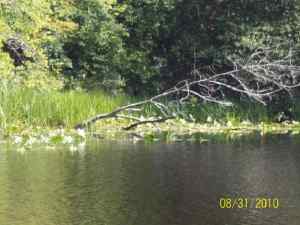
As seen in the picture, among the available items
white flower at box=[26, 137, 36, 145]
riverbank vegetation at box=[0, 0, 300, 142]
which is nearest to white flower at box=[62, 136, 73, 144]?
white flower at box=[26, 137, 36, 145]

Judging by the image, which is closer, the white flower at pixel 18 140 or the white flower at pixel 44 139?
the white flower at pixel 18 140

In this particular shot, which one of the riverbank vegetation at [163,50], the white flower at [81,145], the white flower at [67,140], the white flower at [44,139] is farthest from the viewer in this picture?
the riverbank vegetation at [163,50]

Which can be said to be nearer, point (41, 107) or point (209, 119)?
point (41, 107)

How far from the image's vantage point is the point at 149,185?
10.8 metres

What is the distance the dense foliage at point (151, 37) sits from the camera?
25.7 meters

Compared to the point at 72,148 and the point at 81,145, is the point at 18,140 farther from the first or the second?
the point at 72,148

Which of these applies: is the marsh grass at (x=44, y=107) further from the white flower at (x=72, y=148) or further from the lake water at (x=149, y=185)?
the lake water at (x=149, y=185)

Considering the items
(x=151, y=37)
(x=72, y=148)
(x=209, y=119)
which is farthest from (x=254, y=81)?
(x=72, y=148)

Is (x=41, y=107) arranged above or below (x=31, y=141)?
above

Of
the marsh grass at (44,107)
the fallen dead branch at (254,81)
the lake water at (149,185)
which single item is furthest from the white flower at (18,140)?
the fallen dead branch at (254,81)

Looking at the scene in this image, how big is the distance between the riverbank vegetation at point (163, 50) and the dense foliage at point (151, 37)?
0.03m

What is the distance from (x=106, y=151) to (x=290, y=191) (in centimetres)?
544

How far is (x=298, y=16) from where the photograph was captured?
1018 inches

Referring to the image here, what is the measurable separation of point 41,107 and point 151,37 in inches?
366
